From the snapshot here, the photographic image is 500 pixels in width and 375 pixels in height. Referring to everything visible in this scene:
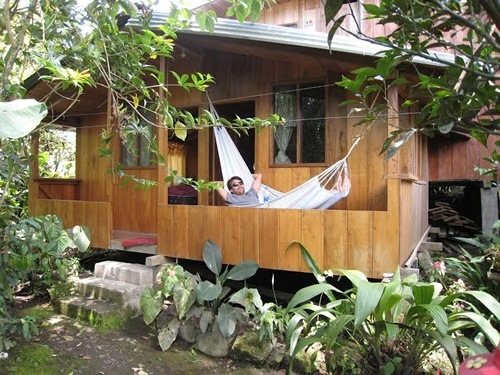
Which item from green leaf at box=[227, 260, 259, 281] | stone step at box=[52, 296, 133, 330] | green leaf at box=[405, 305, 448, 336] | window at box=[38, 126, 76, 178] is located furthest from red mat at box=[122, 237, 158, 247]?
window at box=[38, 126, 76, 178]

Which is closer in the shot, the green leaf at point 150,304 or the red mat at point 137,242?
the green leaf at point 150,304

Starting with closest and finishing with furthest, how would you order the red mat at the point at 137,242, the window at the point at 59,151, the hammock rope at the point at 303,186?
the hammock rope at the point at 303,186
the red mat at the point at 137,242
the window at the point at 59,151

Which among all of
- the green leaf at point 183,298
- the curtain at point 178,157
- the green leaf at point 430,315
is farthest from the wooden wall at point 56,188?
the green leaf at point 430,315

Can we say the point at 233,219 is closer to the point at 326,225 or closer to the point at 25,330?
the point at 326,225

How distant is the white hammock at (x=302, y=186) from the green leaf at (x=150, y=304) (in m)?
1.28

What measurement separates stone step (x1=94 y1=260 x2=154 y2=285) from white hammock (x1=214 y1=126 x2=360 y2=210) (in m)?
1.25

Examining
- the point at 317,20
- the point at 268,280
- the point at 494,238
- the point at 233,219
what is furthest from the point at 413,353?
the point at 317,20

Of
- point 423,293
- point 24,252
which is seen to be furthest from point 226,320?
point 24,252

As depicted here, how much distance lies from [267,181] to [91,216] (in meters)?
2.04

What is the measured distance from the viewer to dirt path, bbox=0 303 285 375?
2.57 m

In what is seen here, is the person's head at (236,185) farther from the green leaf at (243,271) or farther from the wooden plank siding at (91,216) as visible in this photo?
the wooden plank siding at (91,216)

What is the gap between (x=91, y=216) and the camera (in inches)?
163

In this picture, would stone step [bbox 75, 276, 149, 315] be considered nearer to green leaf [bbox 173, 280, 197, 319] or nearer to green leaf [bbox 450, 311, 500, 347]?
green leaf [bbox 173, 280, 197, 319]

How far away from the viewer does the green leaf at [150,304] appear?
303cm
